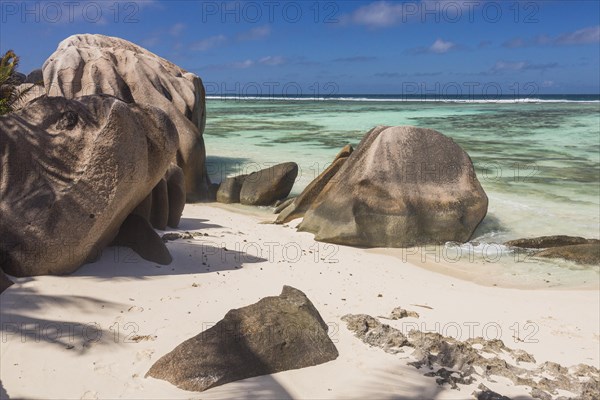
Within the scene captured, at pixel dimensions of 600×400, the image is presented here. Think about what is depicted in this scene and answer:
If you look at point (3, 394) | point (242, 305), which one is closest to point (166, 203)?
point (242, 305)

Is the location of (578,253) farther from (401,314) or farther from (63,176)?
(63,176)

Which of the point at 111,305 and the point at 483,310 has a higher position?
the point at 111,305

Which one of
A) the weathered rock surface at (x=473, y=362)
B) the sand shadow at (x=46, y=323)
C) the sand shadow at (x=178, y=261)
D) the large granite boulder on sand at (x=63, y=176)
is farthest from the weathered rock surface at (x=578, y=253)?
the sand shadow at (x=46, y=323)

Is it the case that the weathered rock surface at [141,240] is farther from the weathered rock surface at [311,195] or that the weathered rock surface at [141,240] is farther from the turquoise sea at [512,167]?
the turquoise sea at [512,167]

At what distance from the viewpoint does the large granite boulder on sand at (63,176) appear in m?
5.36

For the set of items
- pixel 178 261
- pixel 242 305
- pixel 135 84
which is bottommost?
pixel 242 305

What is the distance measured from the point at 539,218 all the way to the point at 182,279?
7763 mm

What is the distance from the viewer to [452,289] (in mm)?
6875

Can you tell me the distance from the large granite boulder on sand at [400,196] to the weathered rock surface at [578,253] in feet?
4.08

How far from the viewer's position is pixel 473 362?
4.68m

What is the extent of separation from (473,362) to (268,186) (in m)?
7.66

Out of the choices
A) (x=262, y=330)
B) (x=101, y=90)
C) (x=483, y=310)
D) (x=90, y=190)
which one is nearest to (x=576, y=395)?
(x=483, y=310)

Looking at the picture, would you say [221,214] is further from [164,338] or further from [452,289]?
[164,338]

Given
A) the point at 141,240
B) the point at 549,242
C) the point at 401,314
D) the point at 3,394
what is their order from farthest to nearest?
1. the point at 549,242
2. the point at 141,240
3. the point at 401,314
4. the point at 3,394
